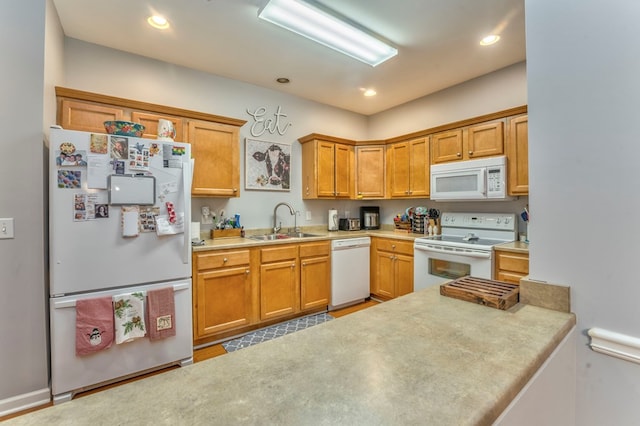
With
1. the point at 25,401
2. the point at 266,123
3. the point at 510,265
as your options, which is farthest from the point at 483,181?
the point at 25,401

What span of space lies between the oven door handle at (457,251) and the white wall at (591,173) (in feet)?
5.58

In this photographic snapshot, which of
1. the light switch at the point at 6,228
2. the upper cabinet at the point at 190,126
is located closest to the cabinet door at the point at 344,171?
the upper cabinet at the point at 190,126

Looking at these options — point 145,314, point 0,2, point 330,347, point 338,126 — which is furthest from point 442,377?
point 338,126

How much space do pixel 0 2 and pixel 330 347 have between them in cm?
274

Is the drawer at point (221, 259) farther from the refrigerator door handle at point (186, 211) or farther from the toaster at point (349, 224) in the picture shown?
the toaster at point (349, 224)

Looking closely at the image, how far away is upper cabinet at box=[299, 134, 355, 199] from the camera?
12.2 ft

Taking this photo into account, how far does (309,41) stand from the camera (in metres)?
2.57

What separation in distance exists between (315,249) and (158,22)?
98.5 inches

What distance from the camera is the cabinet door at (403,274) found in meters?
3.28

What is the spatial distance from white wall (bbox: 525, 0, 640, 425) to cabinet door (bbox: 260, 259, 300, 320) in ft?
7.65

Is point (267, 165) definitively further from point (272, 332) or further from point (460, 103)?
point (460, 103)

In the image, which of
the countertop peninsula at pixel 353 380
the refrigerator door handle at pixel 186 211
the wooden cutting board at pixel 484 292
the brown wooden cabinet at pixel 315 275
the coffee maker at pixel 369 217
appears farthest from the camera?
the coffee maker at pixel 369 217

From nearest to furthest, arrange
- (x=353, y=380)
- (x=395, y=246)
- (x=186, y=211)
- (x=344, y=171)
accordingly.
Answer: (x=353, y=380) < (x=186, y=211) < (x=395, y=246) < (x=344, y=171)

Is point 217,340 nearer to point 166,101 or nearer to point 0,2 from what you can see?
point 166,101
